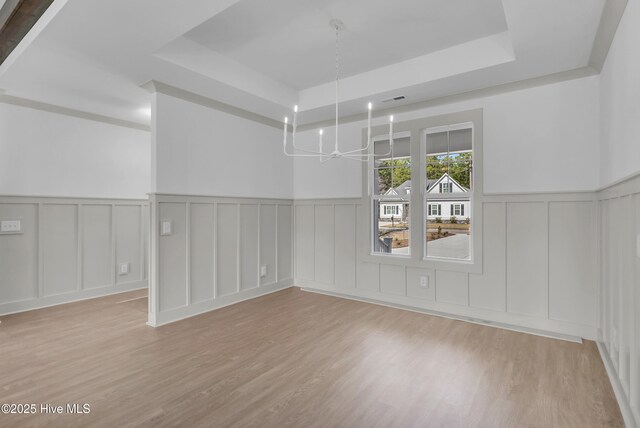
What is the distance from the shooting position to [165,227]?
3525 millimetres

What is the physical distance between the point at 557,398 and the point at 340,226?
3.04 m

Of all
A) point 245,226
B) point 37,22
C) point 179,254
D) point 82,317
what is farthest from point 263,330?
point 37,22

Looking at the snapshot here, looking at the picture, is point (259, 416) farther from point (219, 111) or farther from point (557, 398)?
point (219, 111)

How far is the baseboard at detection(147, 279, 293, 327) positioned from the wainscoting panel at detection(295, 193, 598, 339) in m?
1.16

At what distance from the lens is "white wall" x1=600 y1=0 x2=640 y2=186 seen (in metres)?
1.81

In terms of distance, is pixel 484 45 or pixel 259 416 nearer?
pixel 259 416

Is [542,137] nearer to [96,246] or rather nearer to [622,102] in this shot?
[622,102]

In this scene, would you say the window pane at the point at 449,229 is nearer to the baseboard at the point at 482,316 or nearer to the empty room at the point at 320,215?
the empty room at the point at 320,215

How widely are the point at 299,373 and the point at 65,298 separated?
3.59 metres

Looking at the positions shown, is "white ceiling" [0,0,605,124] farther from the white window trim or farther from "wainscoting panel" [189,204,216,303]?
"wainscoting panel" [189,204,216,303]

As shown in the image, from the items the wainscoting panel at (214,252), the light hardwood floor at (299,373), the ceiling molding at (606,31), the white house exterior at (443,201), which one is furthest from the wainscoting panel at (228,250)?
the ceiling molding at (606,31)

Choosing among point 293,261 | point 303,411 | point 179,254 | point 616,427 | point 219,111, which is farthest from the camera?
point 293,261

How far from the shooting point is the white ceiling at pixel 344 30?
261 centimetres

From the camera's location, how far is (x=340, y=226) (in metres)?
4.70
